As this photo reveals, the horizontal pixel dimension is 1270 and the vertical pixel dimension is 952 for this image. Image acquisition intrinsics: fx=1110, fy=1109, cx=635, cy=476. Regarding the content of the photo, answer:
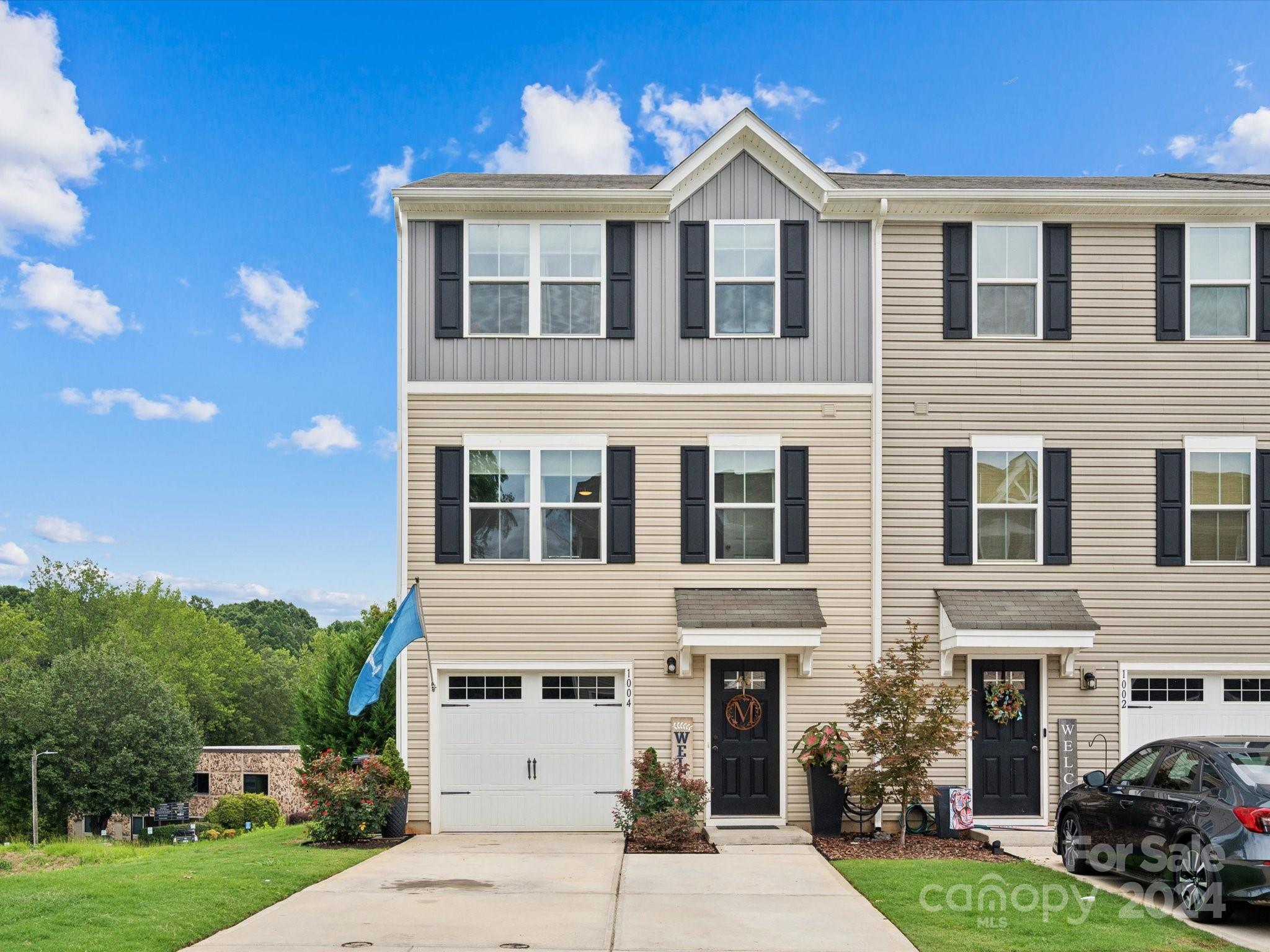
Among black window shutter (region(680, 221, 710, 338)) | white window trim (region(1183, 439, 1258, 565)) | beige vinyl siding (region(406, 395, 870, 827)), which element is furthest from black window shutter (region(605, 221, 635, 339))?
white window trim (region(1183, 439, 1258, 565))

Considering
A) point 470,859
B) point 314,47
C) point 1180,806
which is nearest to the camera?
point 1180,806

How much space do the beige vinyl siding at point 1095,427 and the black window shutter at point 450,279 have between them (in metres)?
5.76

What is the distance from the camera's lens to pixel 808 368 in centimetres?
1503

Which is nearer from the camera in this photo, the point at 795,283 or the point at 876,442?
the point at 876,442

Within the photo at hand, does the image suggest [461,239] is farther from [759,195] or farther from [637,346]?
[759,195]

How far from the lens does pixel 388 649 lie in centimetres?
1356

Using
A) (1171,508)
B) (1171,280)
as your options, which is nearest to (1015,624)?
(1171,508)

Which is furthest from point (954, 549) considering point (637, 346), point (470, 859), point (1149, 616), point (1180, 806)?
point (470, 859)

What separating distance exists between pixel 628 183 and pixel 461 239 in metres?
2.65

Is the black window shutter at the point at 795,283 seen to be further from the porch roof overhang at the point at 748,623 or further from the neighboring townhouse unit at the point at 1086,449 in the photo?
the porch roof overhang at the point at 748,623

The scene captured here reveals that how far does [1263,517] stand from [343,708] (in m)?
17.1

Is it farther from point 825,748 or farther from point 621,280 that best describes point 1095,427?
point 621,280

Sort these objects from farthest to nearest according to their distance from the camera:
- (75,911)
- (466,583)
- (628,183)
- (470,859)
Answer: (628,183) → (466,583) → (470,859) → (75,911)

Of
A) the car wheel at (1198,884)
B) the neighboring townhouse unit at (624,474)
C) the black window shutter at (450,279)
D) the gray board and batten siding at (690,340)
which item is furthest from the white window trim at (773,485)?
the car wheel at (1198,884)
